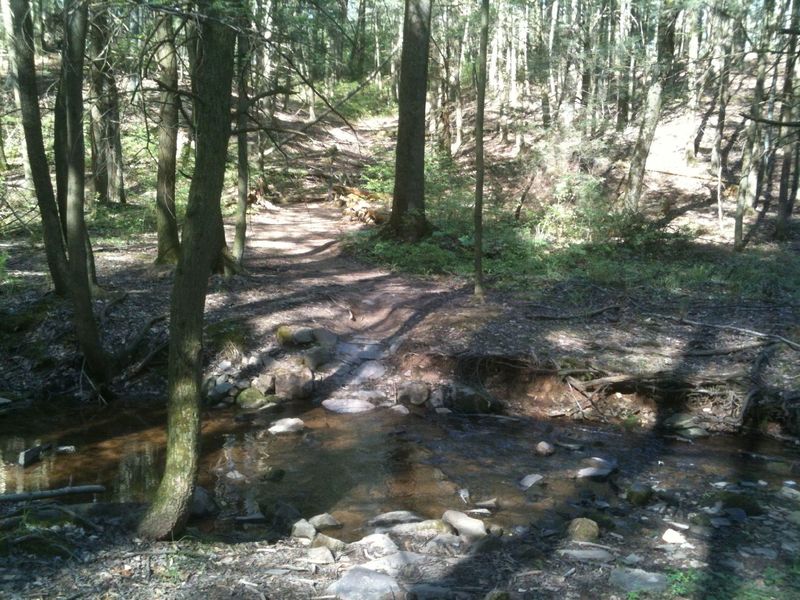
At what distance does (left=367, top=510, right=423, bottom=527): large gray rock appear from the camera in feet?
19.9

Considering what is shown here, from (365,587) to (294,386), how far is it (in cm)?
583

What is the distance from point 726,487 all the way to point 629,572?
2801 millimetres

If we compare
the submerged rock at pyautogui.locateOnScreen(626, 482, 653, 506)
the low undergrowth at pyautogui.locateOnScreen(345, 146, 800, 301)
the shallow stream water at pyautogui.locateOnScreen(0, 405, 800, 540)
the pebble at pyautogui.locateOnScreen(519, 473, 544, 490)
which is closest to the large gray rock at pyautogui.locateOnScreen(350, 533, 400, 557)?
the shallow stream water at pyautogui.locateOnScreen(0, 405, 800, 540)

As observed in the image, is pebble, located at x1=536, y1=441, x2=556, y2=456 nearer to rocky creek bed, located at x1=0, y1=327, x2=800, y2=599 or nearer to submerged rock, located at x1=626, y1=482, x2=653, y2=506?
rocky creek bed, located at x1=0, y1=327, x2=800, y2=599

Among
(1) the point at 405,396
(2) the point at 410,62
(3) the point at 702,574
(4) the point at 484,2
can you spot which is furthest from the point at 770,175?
(3) the point at 702,574

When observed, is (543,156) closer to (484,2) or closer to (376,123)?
(484,2)

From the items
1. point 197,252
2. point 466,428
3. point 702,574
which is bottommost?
point 466,428

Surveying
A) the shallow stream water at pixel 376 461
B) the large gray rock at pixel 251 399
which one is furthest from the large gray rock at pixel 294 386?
the shallow stream water at pixel 376 461

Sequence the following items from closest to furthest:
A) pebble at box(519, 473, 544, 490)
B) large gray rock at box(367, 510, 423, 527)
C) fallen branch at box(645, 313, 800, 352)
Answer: large gray rock at box(367, 510, 423, 527)
pebble at box(519, 473, 544, 490)
fallen branch at box(645, 313, 800, 352)

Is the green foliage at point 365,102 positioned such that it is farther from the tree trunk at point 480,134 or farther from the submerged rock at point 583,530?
the submerged rock at point 583,530

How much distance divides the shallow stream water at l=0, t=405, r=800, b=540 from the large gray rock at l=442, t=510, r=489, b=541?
1.28ft

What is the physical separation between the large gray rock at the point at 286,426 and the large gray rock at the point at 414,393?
161cm

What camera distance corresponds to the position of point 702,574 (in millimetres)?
4773

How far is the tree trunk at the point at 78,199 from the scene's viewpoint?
7691 millimetres
